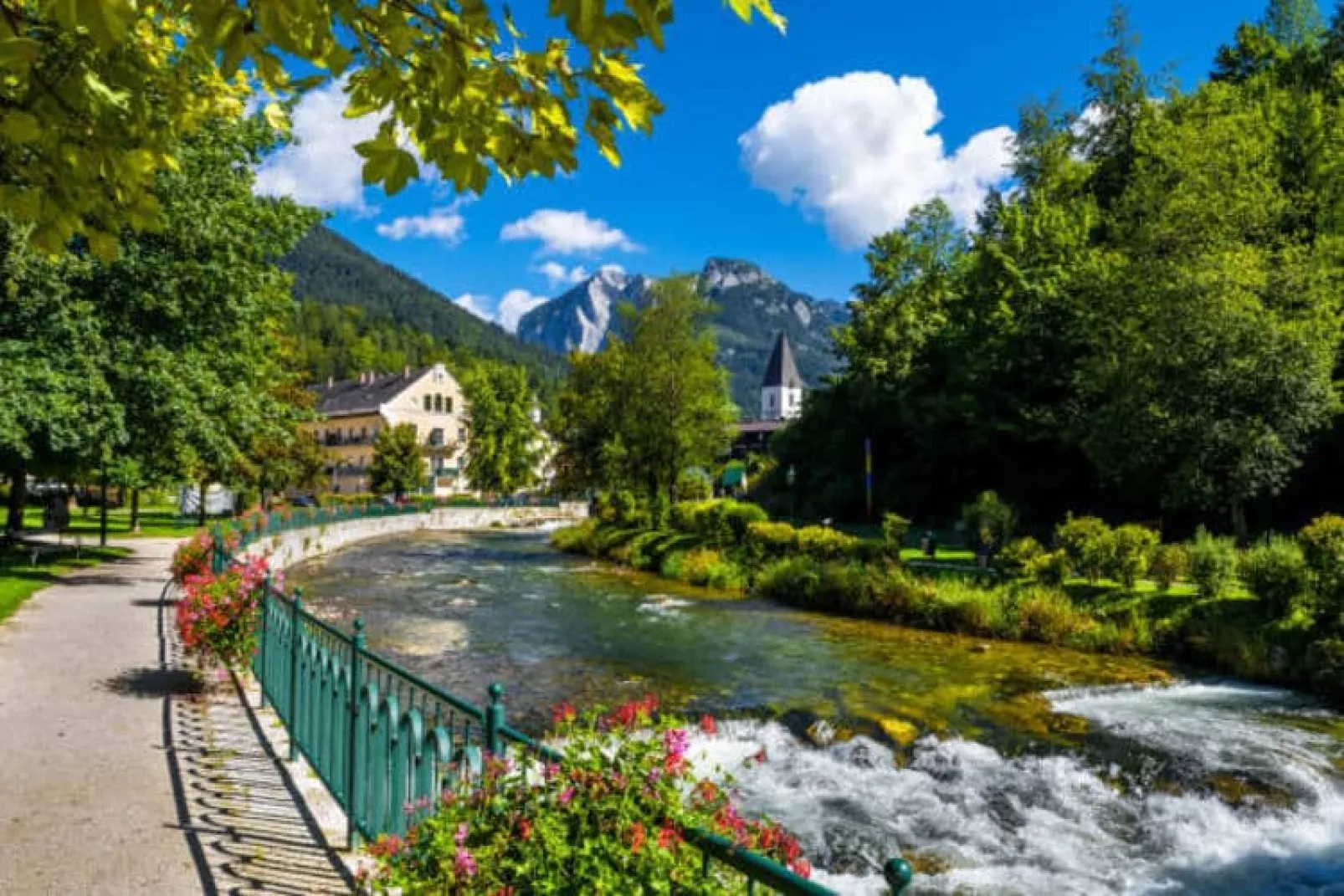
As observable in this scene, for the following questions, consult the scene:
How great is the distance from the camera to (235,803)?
22.0 ft

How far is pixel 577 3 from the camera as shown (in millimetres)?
2604

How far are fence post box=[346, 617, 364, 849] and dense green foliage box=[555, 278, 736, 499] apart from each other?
35170mm

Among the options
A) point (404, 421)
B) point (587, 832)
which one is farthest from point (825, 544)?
point (404, 421)

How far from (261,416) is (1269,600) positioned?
23028 mm

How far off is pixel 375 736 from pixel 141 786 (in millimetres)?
2826

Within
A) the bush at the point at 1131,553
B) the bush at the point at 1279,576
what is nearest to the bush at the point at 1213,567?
the bush at the point at 1279,576

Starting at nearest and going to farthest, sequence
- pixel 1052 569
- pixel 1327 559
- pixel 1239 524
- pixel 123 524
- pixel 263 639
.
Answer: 1. pixel 263 639
2. pixel 1327 559
3. pixel 1052 569
4. pixel 1239 524
5. pixel 123 524

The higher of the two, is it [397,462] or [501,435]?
[501,435]

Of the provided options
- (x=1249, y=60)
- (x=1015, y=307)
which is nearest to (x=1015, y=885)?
(x=1015, y=307)

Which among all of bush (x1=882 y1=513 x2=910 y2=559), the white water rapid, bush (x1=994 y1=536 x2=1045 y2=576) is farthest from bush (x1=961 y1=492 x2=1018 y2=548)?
the white water rapid

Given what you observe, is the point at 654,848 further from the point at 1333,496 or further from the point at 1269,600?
the point at 1333,496

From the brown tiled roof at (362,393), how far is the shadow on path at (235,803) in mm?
79749

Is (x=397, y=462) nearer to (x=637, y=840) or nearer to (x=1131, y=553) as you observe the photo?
(x=1131, y=553)

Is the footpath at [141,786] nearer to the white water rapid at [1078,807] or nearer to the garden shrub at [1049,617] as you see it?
the white water rapid at [1078,807]
